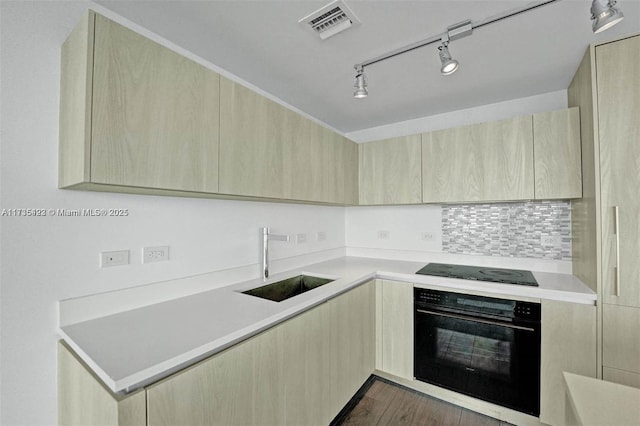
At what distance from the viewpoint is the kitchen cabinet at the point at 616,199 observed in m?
1.44

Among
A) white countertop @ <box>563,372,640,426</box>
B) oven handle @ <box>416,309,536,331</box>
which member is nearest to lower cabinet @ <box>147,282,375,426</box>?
oven handle @ <box>416,309,536,331</box>

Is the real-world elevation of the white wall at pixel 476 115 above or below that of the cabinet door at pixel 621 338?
above

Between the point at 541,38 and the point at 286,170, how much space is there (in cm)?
165

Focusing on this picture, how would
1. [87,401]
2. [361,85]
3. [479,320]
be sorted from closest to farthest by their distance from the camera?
[87,401], [361,85], [479,320]

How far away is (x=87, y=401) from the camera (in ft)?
3.02

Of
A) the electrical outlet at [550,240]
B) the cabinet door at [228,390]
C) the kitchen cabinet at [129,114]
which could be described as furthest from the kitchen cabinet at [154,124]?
the electrical outlet at [550,240]

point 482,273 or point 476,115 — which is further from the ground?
point 476,115

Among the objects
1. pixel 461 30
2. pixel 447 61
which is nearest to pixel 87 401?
pixel 447 61

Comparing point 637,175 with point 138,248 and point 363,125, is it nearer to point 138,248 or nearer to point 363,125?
point 363,125

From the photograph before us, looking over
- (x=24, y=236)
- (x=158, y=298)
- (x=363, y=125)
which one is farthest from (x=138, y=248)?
(x=363, y=125)

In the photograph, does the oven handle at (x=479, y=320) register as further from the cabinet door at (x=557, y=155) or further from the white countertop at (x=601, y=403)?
the cabinet door at (x=557, y=155)

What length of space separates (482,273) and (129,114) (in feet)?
8.09

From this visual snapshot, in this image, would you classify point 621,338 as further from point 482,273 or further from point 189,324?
point 189,324

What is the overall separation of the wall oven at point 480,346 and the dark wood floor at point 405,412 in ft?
0.49
